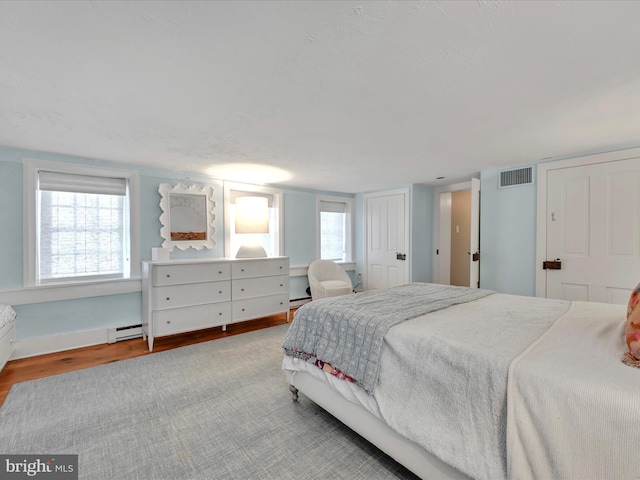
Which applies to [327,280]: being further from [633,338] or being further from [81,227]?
[633,338]

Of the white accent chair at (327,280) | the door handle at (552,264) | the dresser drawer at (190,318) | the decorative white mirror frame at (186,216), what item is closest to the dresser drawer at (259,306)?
the dresser drawer at (190,318)

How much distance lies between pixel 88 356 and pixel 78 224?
1.42m

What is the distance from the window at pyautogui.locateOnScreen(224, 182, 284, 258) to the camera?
4.28m

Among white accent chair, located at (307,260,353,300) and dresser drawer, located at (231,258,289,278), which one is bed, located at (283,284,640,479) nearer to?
dresser drawer, located at (231,258,289,278)

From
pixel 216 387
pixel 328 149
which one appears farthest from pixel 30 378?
pixel 328 149

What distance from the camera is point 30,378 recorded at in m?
2.52

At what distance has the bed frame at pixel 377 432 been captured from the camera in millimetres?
1292

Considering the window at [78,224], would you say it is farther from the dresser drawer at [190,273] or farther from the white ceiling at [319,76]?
the dresser drawer at [190,273]

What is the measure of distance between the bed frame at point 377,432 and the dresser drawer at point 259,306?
1885 millimetres

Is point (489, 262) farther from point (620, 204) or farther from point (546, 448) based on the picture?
point (546, 448)

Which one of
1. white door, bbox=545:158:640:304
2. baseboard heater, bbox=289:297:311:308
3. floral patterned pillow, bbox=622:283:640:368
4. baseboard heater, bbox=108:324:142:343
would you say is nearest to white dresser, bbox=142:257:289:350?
baseboard heater, bbox=108:324:142:343

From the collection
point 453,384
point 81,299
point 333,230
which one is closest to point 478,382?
point 453,384

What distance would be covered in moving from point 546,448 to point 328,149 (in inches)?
101

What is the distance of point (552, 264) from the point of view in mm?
3246
